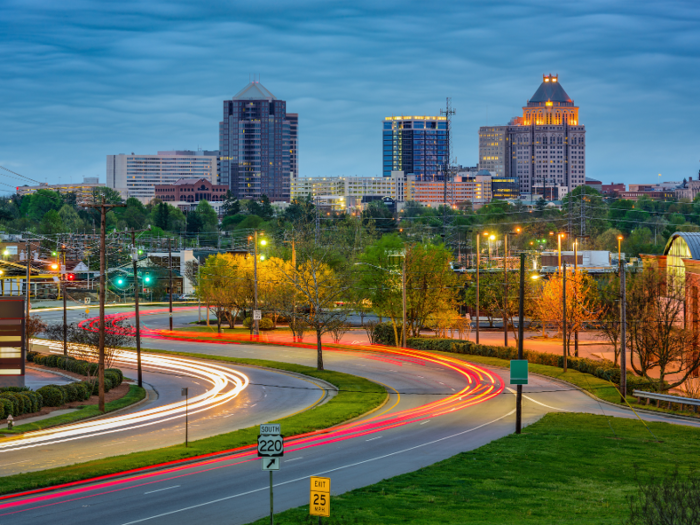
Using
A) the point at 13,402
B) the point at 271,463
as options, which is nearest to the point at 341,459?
the point at 271,463

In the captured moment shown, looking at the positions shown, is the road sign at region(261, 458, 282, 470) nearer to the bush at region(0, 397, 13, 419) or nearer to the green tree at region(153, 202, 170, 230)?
the bush at region(0, 397, 13, 419)

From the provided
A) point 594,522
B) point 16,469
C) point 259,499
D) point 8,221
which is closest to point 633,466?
point 594,522

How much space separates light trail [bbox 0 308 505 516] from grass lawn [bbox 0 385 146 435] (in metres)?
11.0

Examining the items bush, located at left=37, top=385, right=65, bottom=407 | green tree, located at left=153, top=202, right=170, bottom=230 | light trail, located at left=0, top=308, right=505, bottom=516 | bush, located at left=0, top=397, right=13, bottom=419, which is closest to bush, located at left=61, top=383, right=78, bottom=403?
bush, located at left=37, top=385, right=65, bottom=407

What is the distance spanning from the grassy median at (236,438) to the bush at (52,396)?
10.5 m

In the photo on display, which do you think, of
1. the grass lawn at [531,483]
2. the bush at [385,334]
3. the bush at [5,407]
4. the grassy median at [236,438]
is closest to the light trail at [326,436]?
the grassy median at [236,438]

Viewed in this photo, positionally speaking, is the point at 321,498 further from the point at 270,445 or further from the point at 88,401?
the point at 88,401

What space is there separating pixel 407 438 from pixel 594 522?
45.4 feet

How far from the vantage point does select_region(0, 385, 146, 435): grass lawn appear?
107 ft

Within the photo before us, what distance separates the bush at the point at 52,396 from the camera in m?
37.9

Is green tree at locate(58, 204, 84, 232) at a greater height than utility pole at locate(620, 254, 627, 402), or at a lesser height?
greater

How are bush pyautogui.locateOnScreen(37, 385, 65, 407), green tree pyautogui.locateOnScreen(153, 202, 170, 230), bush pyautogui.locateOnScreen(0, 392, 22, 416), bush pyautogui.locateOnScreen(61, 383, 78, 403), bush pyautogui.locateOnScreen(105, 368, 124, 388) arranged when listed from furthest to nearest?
green tree pyautogui.locateOnScreen(153, 202, 170, 230) < bush pyautogui.locateOnScreen(105, 368, 124, 388) < bush pyautogui.locateOnScreen(61, 383, 78, 403) < bush pyautogui.locateOnScreen(37, 385, 65, 407) < bush pyautogui.locateOnScreen(0, 392, 22, 416)

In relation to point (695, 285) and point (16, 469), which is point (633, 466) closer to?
point (16, 469)

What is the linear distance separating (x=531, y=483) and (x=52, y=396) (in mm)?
26516
